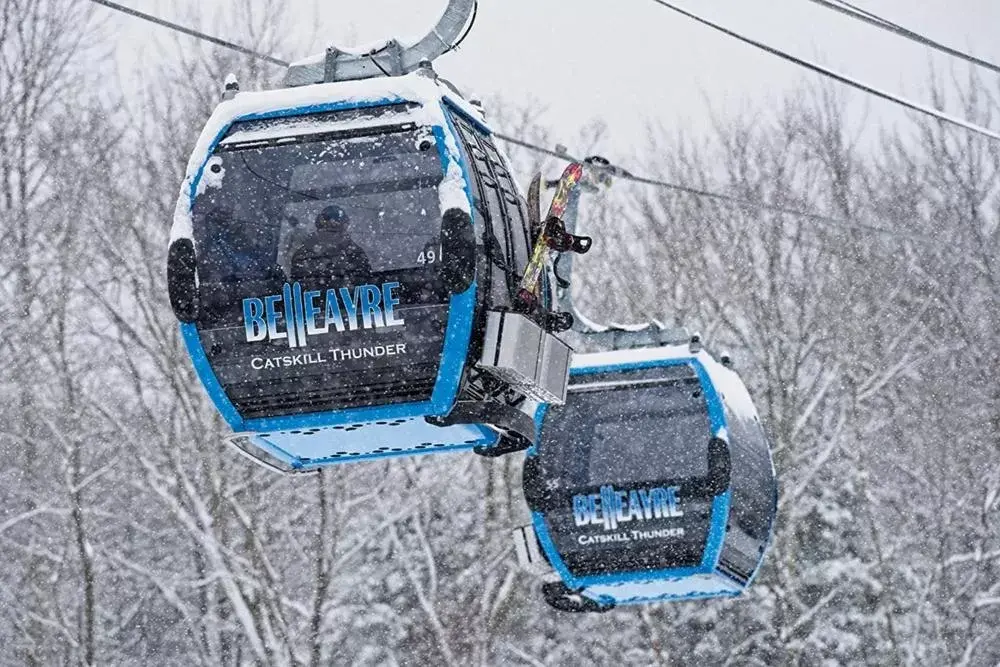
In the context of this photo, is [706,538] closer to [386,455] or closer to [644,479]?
[644,479]

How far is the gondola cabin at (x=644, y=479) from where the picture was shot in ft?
35.0

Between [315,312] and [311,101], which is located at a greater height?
[311,101]

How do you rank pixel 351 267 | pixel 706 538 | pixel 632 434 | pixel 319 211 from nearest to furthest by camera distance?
pixel 351 267
pixel 319 211
pixel 706 538
pixel 632 434

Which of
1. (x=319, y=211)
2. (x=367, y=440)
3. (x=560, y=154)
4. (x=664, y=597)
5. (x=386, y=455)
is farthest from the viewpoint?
(x=664, y=597)

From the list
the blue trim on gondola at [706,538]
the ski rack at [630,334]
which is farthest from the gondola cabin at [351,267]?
the ski rack at [630,334]

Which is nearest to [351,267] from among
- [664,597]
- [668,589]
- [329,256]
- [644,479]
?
[329,256]

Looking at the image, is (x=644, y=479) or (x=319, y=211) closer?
(x=319, y=211)

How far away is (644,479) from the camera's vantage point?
35.7 ft

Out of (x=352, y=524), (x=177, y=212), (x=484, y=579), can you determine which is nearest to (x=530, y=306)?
(x=177, y=212)

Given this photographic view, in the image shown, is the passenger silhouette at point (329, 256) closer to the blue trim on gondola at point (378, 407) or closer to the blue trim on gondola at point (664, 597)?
the blue trim on gondola at point (378, 407)

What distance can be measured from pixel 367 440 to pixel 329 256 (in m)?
0.89

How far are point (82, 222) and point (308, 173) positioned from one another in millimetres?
16782

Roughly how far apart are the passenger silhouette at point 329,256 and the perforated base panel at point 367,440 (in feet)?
1.93

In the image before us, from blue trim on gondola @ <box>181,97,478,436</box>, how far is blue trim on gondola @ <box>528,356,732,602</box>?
367 cm
